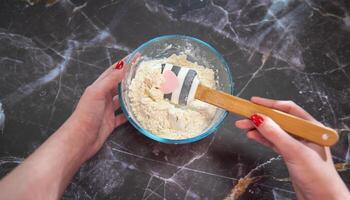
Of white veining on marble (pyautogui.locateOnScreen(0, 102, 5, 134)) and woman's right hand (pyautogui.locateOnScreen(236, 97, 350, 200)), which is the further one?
white veining on marble (pyautogui.locateOnScreen(0, 102, 5, 134))

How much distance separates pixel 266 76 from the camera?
125 centimetres

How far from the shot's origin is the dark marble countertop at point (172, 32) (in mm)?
1135

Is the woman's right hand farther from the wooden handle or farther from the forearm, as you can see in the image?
the forearm

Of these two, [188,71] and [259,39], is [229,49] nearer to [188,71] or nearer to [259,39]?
[259,39]

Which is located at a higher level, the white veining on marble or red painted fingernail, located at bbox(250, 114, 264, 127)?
red painted fingernail, located at bbox(250, 114, 264, 127)

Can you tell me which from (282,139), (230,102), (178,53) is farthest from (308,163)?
(178,53)

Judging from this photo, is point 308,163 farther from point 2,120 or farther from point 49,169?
point 2,120

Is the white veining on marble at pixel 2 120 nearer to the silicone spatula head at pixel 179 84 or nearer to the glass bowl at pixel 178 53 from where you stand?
the glass bowl at pixel 178 53

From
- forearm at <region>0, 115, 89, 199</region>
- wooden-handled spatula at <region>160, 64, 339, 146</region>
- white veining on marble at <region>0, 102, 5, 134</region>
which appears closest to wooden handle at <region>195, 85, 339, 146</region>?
wooden-handled spatula at <region>160, 64, 339, 146</region>

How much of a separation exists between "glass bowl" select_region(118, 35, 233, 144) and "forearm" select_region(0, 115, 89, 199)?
0.18m

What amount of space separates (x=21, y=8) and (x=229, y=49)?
0.79m

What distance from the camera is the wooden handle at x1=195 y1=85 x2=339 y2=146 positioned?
887mm

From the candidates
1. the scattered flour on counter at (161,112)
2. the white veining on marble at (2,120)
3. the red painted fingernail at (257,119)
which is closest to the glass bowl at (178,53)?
the scattered flour on counter at (161,112)

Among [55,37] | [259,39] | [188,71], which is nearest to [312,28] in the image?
[259,39]
